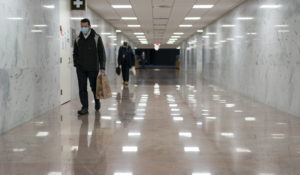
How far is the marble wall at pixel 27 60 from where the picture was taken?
16.5 feet

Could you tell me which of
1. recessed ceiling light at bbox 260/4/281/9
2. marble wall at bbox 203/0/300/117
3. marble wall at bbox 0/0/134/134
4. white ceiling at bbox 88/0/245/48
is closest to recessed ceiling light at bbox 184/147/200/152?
marble wall at bbox 0/0/134/134

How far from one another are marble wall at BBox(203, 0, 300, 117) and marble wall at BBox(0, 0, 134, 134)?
4803 mm

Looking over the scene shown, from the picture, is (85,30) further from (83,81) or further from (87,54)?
(83,81)

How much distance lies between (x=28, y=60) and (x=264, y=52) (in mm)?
5649

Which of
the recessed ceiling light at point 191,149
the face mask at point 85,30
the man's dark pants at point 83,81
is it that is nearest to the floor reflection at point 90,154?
the recessed ceiling light at point 191,149

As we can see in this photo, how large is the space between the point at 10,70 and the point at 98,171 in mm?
2737

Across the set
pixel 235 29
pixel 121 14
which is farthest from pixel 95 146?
pixel 121 14

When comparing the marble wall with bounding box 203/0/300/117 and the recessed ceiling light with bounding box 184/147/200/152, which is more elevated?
the marble wall with bounding box 203/0/300/117

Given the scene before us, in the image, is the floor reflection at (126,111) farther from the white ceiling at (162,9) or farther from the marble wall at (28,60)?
the white ceiling at (162,9)

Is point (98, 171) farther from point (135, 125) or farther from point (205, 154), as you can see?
point (135, 125)

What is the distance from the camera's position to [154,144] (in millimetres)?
4273

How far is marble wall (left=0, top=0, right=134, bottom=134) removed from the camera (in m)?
5.03

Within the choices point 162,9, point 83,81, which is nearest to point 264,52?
point 83,81

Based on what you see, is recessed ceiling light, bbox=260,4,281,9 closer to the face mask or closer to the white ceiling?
the white ceiling
